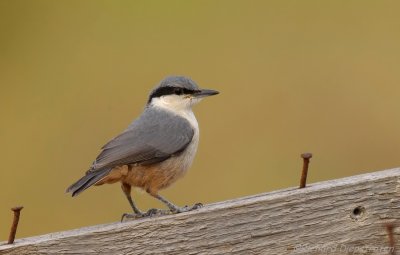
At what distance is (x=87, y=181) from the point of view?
14.8 ft

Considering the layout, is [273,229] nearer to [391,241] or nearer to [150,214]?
[391,241]

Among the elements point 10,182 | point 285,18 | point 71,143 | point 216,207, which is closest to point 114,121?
point 71,143

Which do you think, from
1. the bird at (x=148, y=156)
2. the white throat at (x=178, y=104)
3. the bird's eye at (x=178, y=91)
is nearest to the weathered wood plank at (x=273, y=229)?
the bird at (x=148, y=156)

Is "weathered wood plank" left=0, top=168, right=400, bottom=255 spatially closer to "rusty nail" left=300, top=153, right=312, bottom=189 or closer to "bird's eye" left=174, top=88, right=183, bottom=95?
"rusty nail" left=300, top=153, right=312, bottom=189

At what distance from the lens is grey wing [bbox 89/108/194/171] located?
15.9 ft

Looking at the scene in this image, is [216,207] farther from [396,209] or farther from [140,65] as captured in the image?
[140,65]

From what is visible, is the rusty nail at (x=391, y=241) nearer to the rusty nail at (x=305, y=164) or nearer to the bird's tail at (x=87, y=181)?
the rusty nail at (x=305, y=164)

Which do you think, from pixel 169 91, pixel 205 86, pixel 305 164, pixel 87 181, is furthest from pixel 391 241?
pixel 205 86

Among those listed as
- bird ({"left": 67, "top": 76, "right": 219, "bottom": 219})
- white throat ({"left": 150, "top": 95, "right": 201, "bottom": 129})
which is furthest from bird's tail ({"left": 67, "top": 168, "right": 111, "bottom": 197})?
white throat ({"left": 150, "top": 95, "right": 201, "bottom": 129})

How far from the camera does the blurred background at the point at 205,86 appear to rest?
7.96 m

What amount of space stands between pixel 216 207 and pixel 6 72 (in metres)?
6.36

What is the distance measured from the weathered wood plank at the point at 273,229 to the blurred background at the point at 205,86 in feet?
12.7

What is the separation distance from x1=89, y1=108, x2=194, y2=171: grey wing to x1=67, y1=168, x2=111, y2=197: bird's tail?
0.04 metres

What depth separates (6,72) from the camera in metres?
9.31
